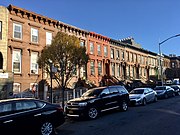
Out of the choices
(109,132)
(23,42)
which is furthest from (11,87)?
(109,132)

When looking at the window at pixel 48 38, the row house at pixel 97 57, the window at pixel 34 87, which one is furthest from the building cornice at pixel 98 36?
the window at pixel 34 87

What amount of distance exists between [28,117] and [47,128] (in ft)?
3.16

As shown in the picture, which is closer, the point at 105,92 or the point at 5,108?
the point at 5,108

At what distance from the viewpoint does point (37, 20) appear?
930 inches

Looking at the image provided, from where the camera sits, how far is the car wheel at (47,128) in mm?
8314

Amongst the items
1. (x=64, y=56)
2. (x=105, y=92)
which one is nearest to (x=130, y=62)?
(x=64, y=56)

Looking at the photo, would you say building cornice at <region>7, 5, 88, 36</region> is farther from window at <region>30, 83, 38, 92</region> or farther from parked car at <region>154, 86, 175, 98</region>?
parked car at <region>154, 86, 175, 98</region>

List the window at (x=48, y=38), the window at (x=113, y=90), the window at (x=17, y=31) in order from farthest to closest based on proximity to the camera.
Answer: the window at (x=48, y=38), the window at (x=17, y=31), the window at (x=113, y=90)

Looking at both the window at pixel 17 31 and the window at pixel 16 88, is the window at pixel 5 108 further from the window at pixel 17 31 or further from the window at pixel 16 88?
the window at pixel 17 31

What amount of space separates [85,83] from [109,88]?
13425 millimetres

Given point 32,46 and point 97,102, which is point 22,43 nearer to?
point 32,46

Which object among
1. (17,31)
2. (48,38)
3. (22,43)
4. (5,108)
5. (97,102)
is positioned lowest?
(97,102)

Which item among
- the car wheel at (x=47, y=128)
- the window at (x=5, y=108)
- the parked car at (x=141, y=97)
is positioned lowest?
the car wheel at (x=47, y=128)

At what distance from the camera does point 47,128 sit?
8469 millimetres
